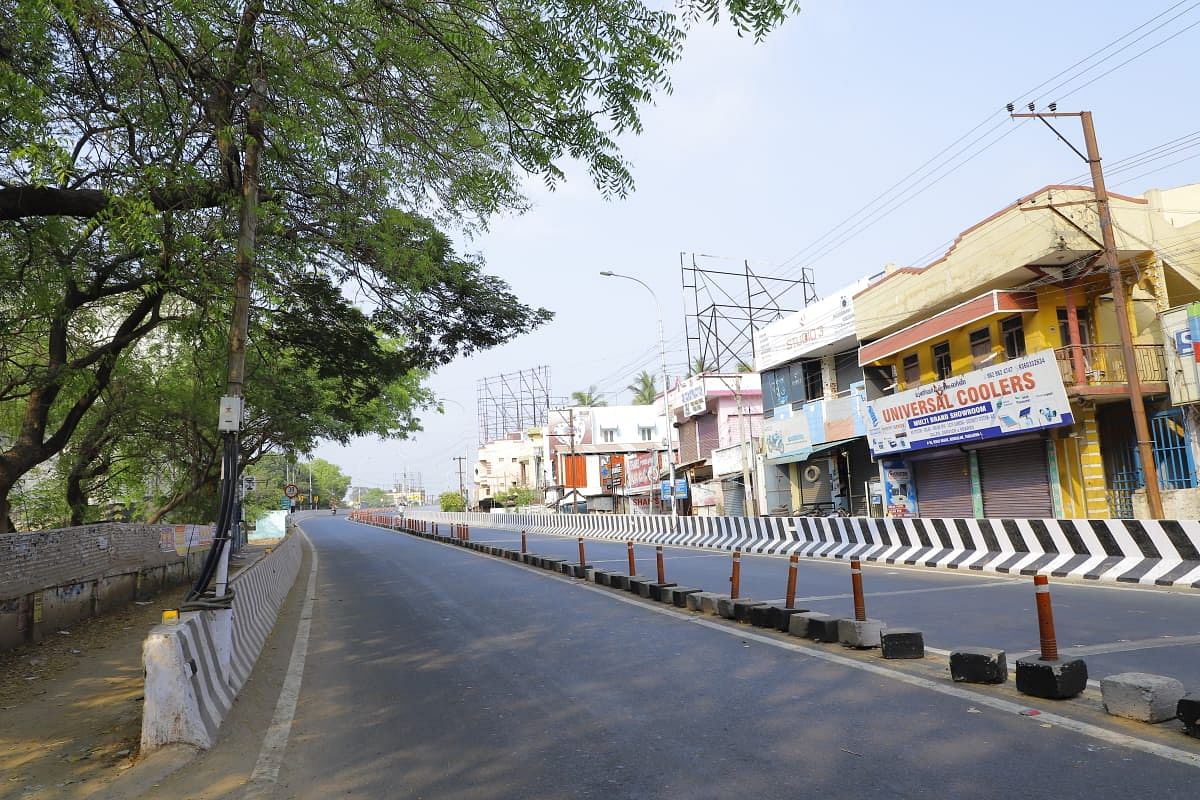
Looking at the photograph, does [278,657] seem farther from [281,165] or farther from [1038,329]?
[1038,329]

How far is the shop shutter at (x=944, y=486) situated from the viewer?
2484 centimetres

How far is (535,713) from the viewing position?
632 cm

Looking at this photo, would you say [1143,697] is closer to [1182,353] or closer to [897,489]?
[1182,353]

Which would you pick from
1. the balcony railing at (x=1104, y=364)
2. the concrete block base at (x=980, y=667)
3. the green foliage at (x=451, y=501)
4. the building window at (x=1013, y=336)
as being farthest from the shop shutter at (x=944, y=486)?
the green foliage at (x=451, y=501)

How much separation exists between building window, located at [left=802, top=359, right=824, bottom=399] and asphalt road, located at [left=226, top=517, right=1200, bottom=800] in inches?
834

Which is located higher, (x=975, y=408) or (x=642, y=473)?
(x=975, y=408)

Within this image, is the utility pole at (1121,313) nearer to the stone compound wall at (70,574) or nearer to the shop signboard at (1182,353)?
the shop signboard at (1182,353)

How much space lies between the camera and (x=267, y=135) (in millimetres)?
10320

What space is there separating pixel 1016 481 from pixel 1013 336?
162 inches

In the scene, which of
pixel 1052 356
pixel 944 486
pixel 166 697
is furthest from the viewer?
pixel 944 486

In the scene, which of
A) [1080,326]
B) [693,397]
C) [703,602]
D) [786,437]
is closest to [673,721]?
[703,602]

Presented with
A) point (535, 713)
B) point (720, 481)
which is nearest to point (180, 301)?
point (535, 713)

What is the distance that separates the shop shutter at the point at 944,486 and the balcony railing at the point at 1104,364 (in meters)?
4.94

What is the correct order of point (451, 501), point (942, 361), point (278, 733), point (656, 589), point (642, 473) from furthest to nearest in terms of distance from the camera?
point (451, 501), point (642, 473), point (942, 361), point (656, 589), point (278, 733)
